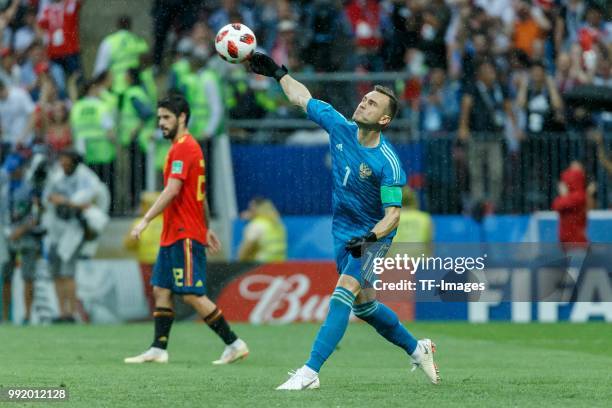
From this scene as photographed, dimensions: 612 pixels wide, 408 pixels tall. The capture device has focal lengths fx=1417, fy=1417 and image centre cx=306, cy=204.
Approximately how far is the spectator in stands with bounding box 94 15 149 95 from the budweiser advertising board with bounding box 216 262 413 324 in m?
3.89

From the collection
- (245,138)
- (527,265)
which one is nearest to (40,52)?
(245,138)

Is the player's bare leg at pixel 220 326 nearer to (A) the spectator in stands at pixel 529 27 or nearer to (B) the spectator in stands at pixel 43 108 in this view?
(B) the spectator in stands at pixel 43 108

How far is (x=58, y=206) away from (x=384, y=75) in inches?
207

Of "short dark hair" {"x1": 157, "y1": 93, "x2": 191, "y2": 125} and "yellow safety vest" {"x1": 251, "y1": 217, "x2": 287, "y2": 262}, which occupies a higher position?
"short dark hair" {"x1": 157, "y1": 93, "x2": 191, "y2": 125}

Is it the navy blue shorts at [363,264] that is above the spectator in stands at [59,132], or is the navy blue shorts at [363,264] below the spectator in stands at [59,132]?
below

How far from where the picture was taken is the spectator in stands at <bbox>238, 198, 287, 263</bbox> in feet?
64.7

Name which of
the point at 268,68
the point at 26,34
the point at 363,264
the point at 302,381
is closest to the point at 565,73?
the point at 26,34

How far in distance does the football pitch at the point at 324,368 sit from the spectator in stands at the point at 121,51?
15.2 ft

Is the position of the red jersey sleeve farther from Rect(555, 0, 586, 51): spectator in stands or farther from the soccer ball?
Rect(555, 0, 586, 51): spectator in stands

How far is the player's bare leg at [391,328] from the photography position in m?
10.1

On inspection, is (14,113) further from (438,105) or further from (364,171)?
(364,171)

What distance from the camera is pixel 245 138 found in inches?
837

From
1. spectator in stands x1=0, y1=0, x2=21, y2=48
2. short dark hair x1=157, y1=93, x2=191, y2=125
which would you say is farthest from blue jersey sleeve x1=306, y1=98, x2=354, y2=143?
spectator in stands x1=0, y1=0, x2=21, y2=48

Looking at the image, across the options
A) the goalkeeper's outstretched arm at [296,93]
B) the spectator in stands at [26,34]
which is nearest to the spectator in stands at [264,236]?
the spectator in stands at [26,34]
